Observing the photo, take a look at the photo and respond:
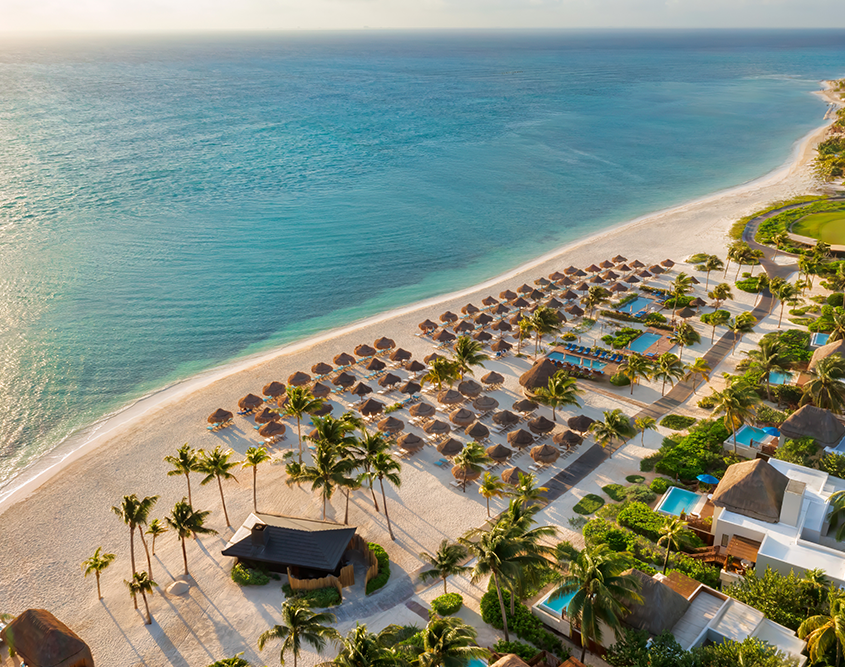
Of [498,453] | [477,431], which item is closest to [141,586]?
[498,453]

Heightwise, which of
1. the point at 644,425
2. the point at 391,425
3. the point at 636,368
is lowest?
the point at 391,425

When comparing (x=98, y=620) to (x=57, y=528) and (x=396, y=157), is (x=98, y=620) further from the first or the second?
(x=396, y=157)

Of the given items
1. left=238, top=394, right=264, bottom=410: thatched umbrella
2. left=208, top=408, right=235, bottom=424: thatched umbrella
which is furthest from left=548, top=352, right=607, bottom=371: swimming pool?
left=208, top=408, right=235, bottom=424: thatched umbrella

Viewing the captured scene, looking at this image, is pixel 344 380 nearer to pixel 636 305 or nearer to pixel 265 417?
pixel 265 417

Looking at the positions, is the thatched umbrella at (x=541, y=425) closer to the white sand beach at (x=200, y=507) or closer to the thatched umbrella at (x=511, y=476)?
the white sand beach at (x=200, y=507)

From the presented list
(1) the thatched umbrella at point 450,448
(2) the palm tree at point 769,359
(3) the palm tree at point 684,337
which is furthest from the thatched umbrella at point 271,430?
(2) the palm tree at point 769,359
